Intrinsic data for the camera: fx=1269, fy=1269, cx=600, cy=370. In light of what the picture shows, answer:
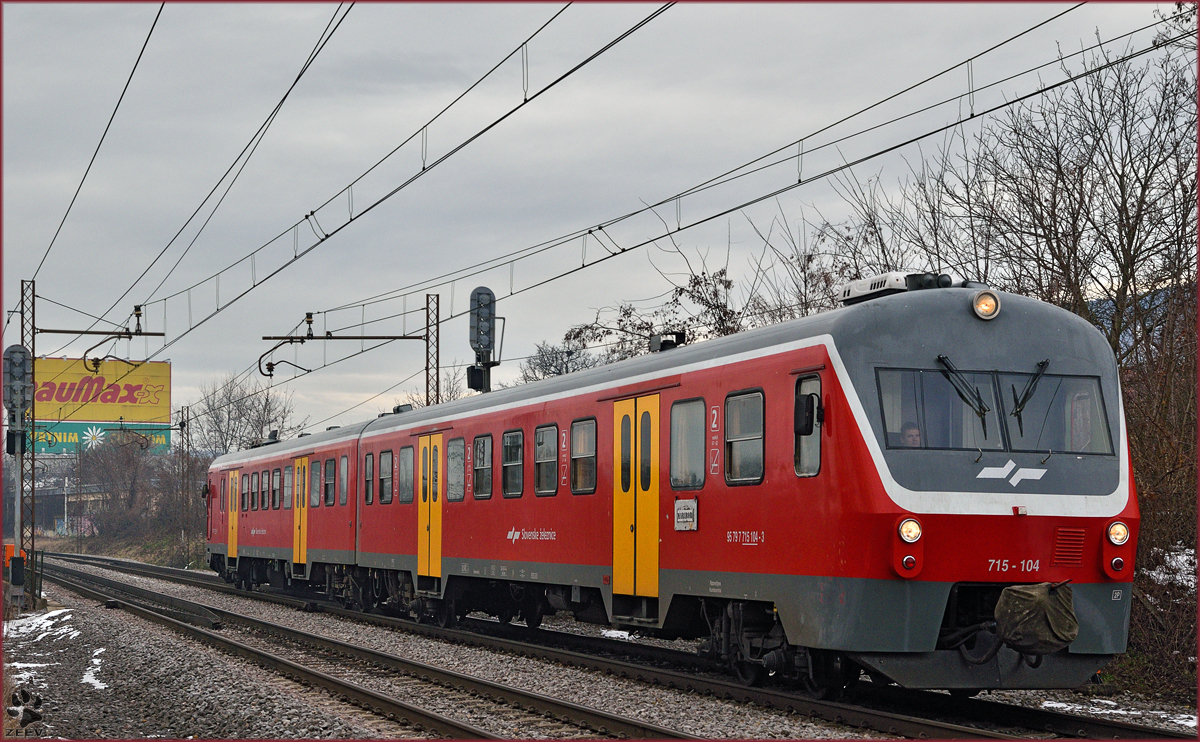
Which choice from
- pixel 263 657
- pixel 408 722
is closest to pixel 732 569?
pixel 408 722

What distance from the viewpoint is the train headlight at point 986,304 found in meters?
10.4

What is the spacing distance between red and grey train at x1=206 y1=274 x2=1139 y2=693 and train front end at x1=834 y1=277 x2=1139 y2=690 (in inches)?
0.6

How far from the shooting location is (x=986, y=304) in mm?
10391

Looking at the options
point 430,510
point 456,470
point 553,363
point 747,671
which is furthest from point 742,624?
point 553,363

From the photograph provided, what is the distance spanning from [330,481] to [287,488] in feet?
11.0

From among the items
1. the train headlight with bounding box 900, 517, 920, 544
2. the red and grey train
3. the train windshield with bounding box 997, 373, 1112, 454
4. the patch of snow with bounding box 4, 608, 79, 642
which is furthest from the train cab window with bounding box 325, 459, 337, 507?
the train windshield with bounding box 997, 373, 1112, 454

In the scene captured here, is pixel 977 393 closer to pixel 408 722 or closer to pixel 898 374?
pixel 898 374

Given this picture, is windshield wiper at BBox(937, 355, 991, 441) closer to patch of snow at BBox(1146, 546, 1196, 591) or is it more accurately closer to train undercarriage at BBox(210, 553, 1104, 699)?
train undercarriage at BBox(210, 553, 1104, 699)

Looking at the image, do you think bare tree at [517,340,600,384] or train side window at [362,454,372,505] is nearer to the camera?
train side window at [362,454,372,505]

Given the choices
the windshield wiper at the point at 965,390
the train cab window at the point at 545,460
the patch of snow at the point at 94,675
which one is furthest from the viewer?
the train cab window at the point at 545,460

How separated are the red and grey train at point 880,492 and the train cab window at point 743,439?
22 millimetres

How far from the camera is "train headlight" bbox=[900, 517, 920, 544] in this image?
379 inches

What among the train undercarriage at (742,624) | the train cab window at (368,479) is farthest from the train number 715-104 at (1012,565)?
the train cab window at (368,479)

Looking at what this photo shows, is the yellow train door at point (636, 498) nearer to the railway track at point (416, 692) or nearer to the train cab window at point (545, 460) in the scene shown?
the train cab window at point (545, 460)
